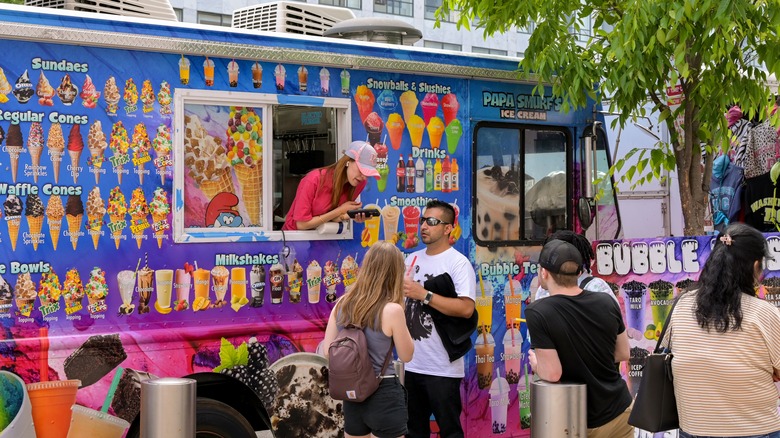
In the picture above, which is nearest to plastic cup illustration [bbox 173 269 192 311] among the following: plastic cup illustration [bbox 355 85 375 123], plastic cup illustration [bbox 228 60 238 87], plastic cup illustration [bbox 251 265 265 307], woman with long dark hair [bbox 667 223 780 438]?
plastic cup illustration [bbox 251 265 265 307]

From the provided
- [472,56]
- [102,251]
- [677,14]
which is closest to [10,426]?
[102,251]

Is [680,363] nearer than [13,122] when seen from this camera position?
Yes

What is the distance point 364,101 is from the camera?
697 cm

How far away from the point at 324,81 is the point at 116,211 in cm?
167

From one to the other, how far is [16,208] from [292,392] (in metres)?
2.05

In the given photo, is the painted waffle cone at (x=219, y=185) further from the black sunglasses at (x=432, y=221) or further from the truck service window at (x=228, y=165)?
the black sunglasses at (x=432, y=221)

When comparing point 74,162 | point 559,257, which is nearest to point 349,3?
point 74,162

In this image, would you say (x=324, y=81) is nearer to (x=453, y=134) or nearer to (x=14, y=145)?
(x=453, y=134)

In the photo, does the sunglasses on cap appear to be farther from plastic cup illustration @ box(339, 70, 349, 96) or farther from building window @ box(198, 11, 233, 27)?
building window @ box(198, 11, 233, 27)

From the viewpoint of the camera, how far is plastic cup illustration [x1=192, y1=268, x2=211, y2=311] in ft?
20.4

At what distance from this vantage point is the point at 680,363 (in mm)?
4867

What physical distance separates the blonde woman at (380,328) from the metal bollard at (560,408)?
2.59ft

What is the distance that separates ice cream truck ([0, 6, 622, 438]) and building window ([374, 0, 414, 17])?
36077mm

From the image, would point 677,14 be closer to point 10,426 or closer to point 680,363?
point 680,363
